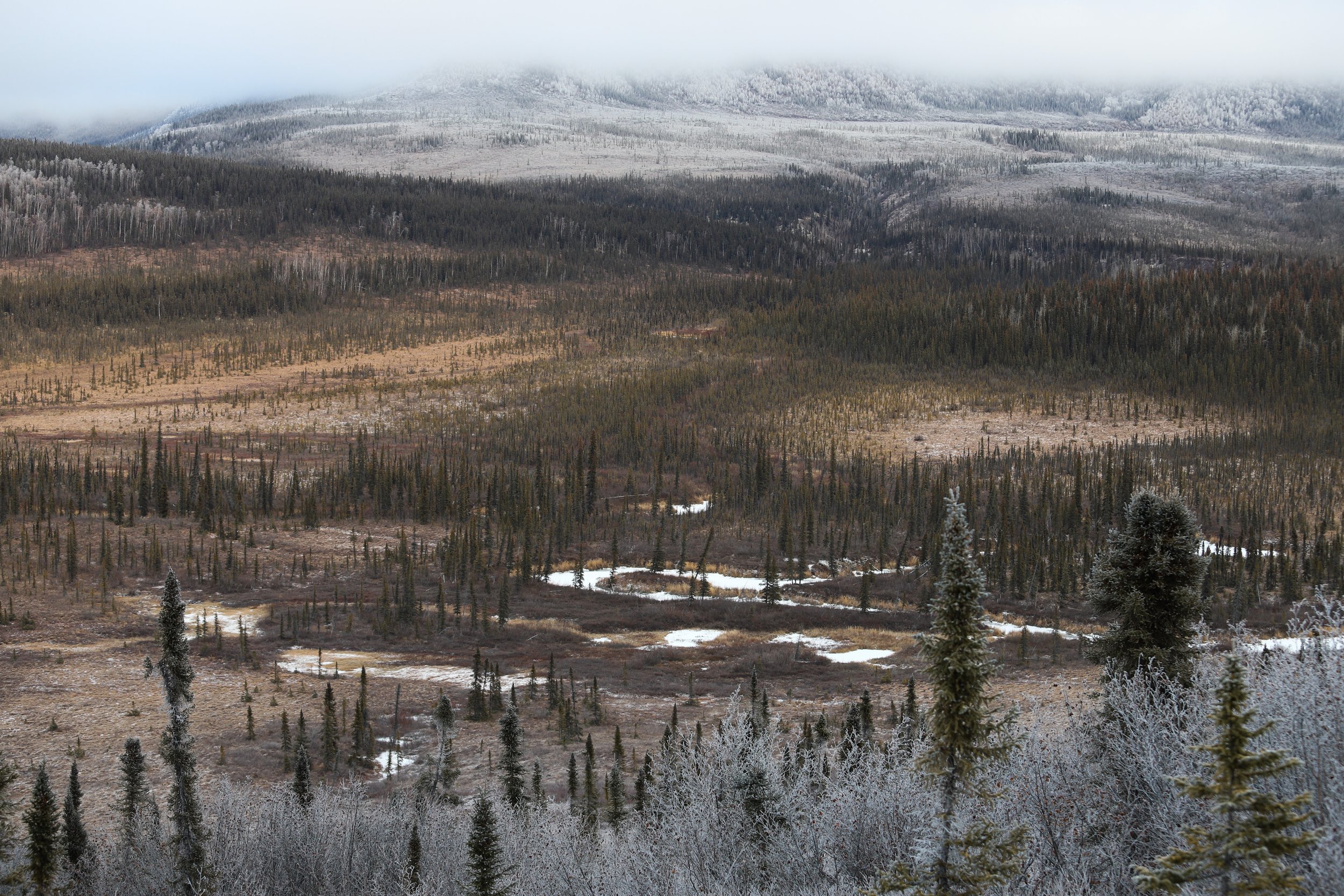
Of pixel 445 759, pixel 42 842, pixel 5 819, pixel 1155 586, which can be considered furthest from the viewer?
pixel 445 759

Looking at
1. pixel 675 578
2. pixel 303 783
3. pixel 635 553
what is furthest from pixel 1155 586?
pixel 635 553

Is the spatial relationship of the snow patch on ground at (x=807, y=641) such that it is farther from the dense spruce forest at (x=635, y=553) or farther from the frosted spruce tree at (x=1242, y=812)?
the frosted spruce tree at (x=1242, y=812)

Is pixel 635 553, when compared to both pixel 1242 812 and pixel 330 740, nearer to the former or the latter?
pixel 330 740

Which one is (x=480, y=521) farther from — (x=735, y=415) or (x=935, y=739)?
(x=935, y=739)

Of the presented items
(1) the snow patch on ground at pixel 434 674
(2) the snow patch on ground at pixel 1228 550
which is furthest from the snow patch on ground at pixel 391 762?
(2) the snow patch on ground at pixel 1228 550

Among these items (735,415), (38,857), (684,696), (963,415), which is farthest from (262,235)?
(38,857)

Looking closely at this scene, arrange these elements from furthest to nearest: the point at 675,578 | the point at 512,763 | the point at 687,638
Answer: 1. the point at 675,578
2. the point at 687,638
3. the point at 512,763

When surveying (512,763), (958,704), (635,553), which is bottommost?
(635,553)
